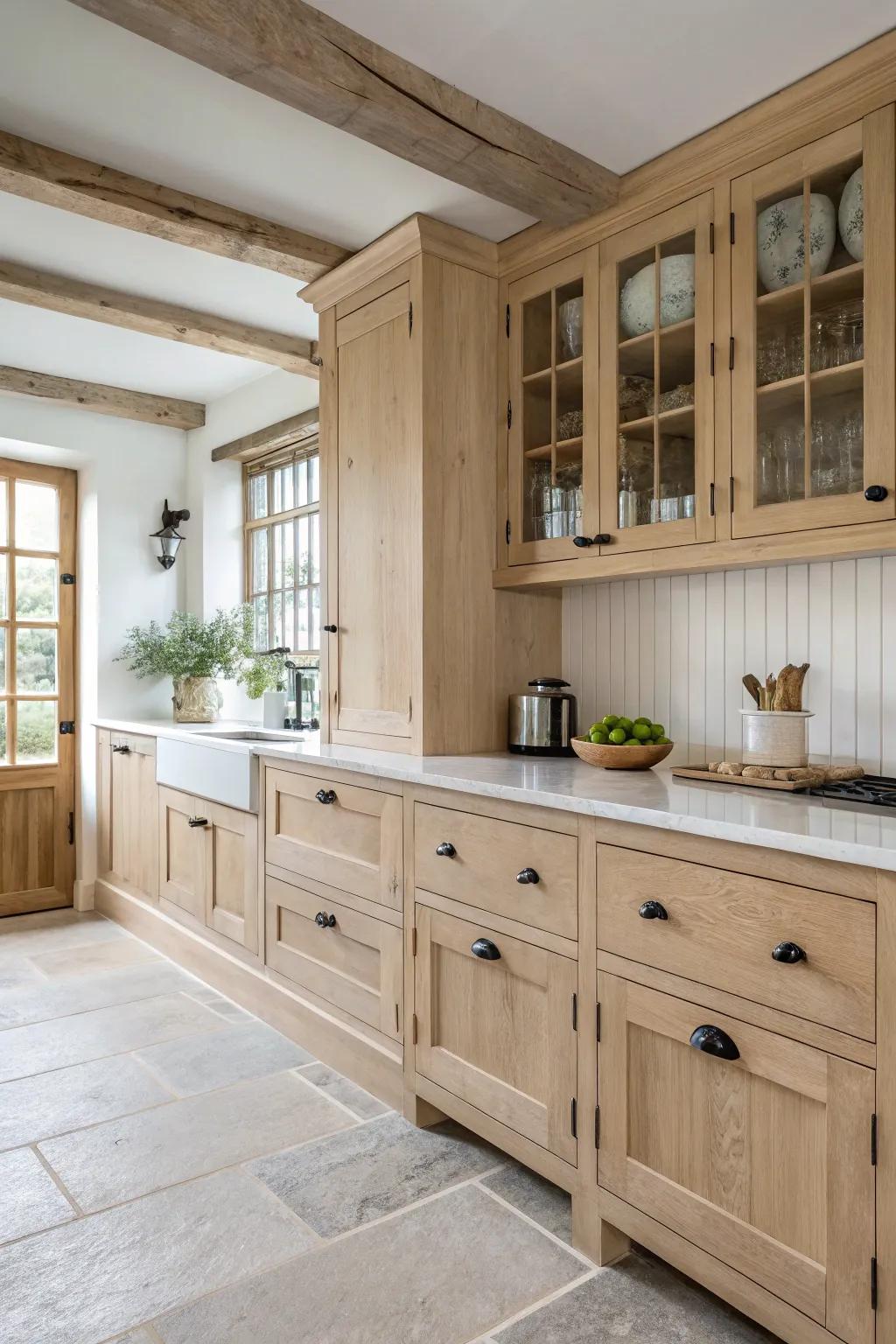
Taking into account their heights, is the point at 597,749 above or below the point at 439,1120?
above

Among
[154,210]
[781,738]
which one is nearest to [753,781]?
[781,738]

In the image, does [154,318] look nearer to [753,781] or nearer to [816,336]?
[816,336]

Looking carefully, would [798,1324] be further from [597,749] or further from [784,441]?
[784,441]

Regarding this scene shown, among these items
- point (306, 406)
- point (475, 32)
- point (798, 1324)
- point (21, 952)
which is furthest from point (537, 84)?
point (21, 952)

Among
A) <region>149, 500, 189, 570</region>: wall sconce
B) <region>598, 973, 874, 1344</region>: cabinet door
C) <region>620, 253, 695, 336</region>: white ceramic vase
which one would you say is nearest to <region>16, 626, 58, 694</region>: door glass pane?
<region>149, 500, 189, 570</region>: wall sconce

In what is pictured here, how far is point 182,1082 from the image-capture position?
256cm

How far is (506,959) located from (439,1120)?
2.05 ft

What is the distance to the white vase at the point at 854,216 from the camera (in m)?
1.92

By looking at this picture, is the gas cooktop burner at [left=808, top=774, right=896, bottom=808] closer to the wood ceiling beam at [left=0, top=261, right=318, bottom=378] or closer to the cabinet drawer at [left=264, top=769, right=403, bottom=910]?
the cabinet drawer at [left=264, top=769, right=403, bottom=910]

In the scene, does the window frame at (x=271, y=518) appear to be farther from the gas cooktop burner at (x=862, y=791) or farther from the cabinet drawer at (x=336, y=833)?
the gas cooktop burner at (x=862, y=791)

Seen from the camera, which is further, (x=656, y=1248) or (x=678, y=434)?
(x=678, y=434)

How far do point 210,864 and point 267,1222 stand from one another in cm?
157

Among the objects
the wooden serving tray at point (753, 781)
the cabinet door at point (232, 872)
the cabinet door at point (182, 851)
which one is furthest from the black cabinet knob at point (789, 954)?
the cabinet door at point (182, 851)

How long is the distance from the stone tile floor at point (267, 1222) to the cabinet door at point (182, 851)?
695 mm
